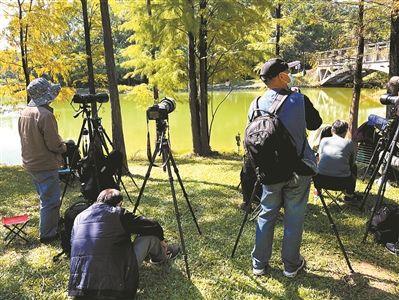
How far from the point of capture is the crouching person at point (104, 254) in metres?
2.44

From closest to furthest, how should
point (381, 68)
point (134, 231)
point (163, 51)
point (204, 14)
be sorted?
point (134, 231), point (204, 14), point (163, 51), point (381, 68)

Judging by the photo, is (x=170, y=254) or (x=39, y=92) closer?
(x=170, y=254)

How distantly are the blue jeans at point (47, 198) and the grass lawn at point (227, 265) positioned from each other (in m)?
0.18

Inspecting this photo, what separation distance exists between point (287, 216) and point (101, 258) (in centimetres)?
139

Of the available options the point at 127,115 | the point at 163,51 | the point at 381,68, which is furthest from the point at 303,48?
the point at 163,51

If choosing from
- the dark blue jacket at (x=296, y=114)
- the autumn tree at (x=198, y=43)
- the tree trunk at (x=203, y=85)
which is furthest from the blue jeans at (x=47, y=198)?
the tree trunk at (x=203, y=85)

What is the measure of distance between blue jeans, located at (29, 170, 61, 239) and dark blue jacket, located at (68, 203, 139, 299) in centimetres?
113

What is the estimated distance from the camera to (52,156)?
137 inches

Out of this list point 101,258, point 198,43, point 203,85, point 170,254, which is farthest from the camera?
point 203,85

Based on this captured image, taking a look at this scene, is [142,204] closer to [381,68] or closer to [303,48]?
[381,68]

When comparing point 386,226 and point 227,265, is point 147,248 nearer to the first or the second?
point 227,265

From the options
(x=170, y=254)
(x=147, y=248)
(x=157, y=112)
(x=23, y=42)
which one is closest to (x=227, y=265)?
(x=170, y=254)

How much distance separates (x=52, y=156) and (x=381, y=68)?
1238cm

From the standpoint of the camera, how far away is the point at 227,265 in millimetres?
3113
